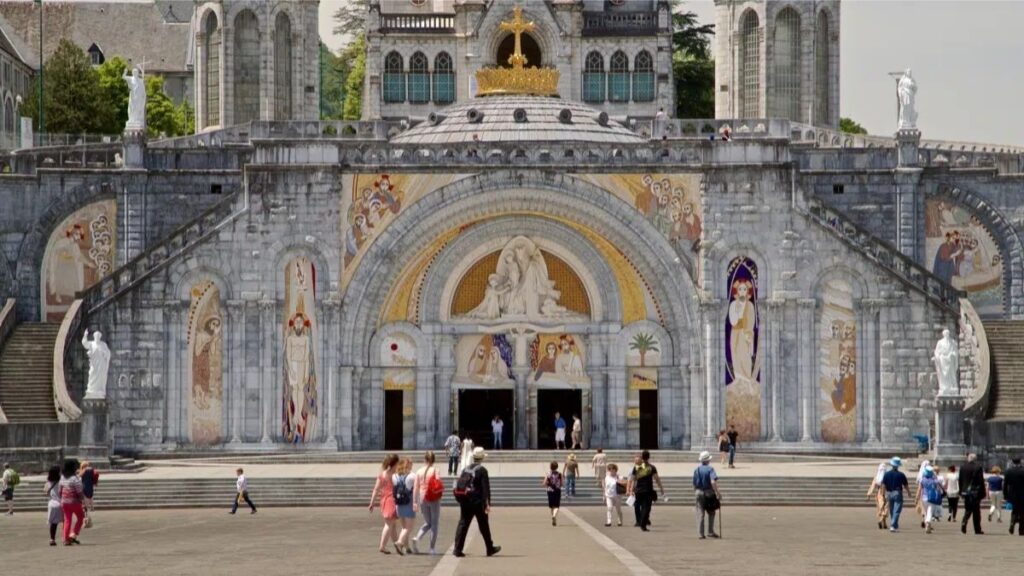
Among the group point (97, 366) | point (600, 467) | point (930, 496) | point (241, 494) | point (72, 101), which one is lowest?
point (241, 494)

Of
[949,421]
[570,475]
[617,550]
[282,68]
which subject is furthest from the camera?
[282,68]

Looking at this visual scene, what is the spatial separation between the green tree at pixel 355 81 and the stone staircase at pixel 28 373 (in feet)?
160

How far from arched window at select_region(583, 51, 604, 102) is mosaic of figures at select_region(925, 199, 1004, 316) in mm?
28823

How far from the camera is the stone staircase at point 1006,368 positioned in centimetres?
7181

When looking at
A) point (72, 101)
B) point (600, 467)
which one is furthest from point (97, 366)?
point (72, 101)

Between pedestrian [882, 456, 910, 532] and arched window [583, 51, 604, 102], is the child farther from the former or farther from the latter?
arched window [583, 51, 604, 102]

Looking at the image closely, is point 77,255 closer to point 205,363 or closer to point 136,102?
point 136,102

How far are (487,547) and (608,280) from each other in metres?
32.3

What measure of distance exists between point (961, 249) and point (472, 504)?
125 ft

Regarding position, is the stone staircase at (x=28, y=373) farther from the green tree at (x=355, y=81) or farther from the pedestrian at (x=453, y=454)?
the green tree at (x=355, y=81)

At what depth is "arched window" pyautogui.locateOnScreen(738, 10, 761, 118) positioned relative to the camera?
99250 millimetres

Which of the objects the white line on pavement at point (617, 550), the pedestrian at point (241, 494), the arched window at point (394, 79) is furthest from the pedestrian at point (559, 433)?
the arched window at point (394, 79)

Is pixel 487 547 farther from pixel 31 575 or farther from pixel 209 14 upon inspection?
pixel 209 14

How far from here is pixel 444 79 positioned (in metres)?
108
